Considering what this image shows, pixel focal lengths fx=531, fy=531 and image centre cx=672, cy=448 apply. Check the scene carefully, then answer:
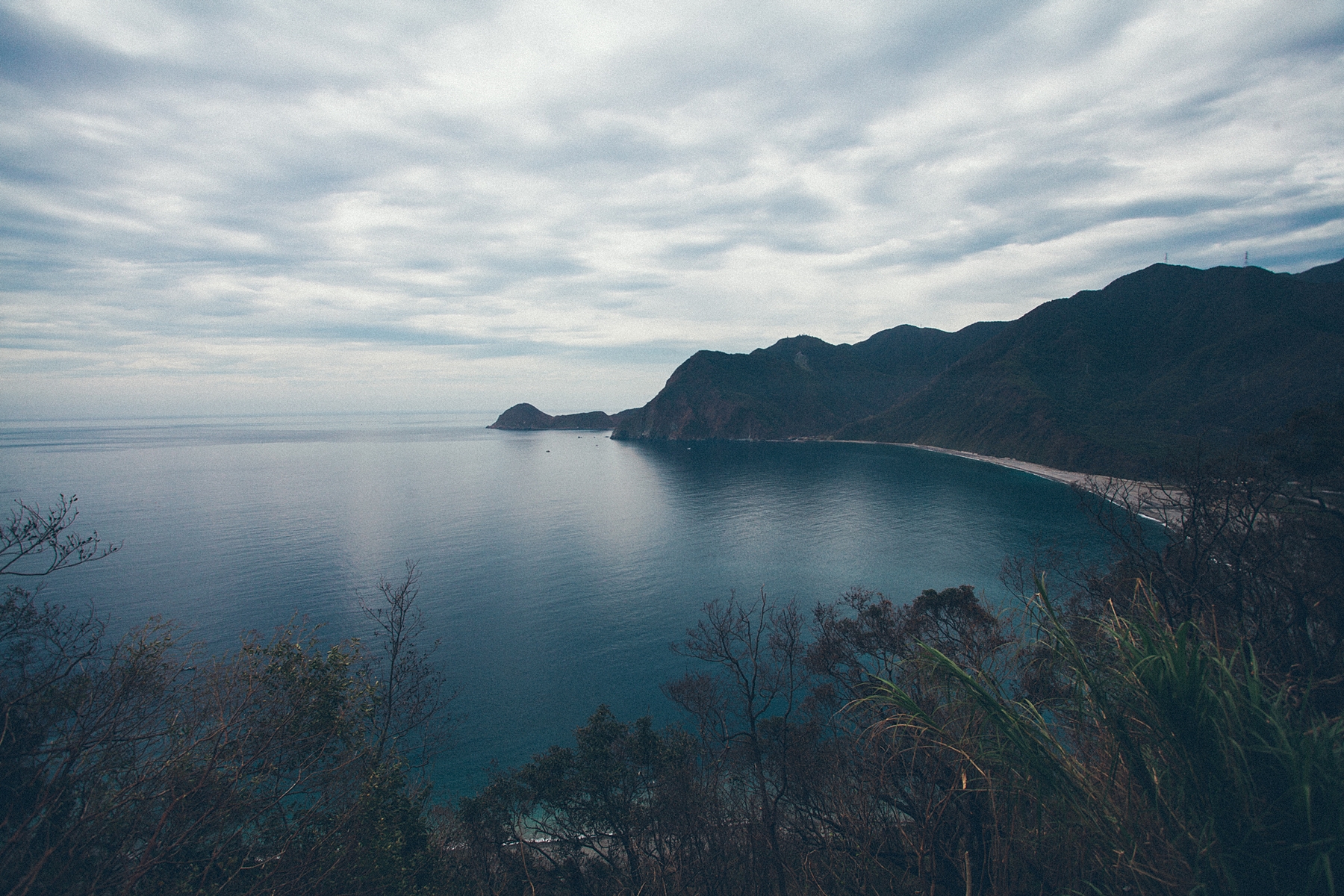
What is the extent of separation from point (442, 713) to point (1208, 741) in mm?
33534

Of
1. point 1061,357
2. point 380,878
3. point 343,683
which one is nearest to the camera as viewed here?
point 380,878

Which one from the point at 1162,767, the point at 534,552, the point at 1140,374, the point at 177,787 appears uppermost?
the point at 1140,374

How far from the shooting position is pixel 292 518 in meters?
73.0

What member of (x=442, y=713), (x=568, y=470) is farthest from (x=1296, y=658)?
(x=568, y=470)

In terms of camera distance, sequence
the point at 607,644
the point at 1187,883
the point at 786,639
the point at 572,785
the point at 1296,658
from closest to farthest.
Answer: the point at 1187,883 < the point at 1296,658 < the point at 572,785 < the point at 786,639 < the point at 607,644

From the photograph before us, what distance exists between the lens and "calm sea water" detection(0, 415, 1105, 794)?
34875 millimetres

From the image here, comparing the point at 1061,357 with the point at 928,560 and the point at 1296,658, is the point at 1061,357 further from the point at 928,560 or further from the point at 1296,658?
the point at 1296,658

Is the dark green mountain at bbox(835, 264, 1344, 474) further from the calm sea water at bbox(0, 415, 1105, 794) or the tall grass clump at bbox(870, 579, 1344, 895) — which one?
the tall grass clump at bbox(870, 579, 1344, 895)

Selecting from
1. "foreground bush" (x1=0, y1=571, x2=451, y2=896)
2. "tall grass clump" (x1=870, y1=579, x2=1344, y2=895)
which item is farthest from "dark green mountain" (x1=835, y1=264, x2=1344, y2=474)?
"foreground bush" (x1=0, y1=571, x2=451, y2=896)

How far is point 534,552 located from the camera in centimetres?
5941

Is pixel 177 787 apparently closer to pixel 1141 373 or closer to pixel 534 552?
pixel 534 552

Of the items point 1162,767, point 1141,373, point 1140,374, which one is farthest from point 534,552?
point 1141,373

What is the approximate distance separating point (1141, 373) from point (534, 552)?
170 m

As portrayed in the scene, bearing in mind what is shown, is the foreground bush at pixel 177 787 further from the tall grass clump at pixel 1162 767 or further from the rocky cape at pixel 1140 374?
the rocky cape at pixel 1140 374
